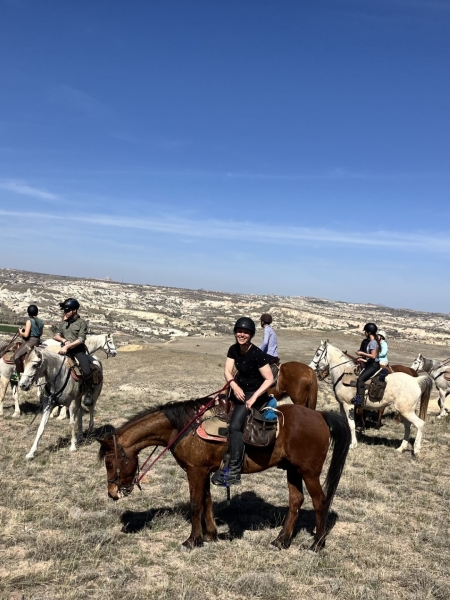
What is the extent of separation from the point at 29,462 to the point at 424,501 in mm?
8142

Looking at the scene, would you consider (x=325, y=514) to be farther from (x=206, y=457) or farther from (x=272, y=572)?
(x=206, y=457)

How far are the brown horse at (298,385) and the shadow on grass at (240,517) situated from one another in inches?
174

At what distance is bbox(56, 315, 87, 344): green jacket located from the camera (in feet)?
33.1

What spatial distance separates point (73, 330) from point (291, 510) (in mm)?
6595

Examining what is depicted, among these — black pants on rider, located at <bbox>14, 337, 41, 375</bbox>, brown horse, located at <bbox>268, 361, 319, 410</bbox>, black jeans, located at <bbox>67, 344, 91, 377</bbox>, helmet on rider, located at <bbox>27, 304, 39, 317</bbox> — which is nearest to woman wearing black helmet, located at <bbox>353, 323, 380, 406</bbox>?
brown horse, located at <bbox>268, 361, 319, 410</bbox>

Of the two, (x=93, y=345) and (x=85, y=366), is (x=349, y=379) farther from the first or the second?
(x=93, y=345)

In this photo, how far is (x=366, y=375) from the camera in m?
11.1

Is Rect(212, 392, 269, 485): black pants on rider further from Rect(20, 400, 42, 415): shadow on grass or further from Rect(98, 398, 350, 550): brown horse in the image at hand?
Rect(20, 400, 42, 415): shadow on grass

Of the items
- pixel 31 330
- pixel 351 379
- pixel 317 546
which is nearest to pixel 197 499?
pixel 317 546

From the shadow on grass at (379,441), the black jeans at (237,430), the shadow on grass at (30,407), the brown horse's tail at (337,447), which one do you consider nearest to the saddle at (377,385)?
the shadow on grass at (379,441)

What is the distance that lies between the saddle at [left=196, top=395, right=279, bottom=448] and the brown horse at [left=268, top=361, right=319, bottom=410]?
5.84m

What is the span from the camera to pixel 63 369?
9.90 meters

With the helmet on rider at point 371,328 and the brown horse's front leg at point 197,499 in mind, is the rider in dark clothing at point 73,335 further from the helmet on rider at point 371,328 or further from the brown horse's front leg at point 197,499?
the helmet on rider at point 371,328

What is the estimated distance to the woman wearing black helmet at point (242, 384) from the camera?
18.8 feet
